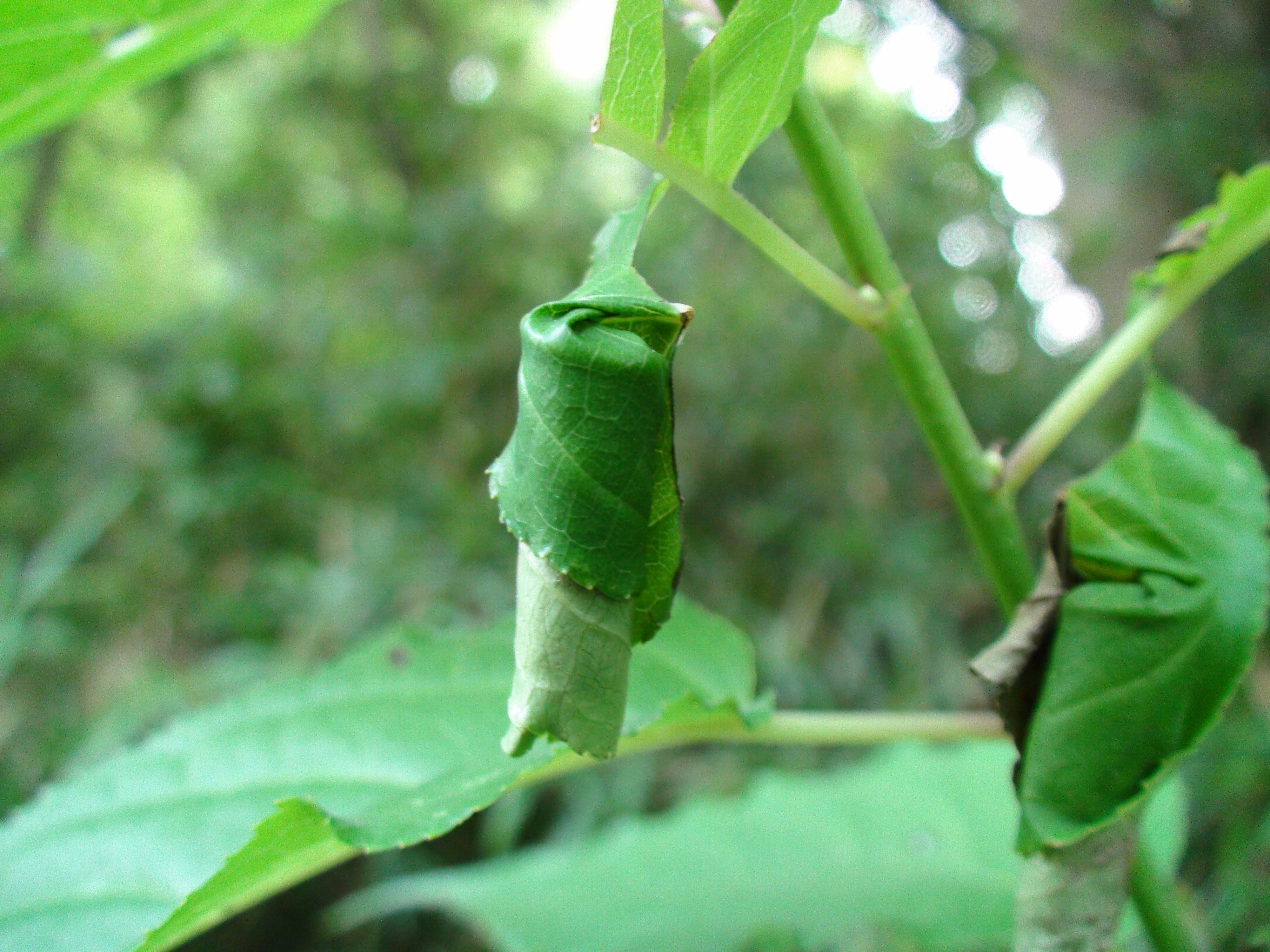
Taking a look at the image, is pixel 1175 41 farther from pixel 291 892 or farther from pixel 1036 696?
pixel 291 892

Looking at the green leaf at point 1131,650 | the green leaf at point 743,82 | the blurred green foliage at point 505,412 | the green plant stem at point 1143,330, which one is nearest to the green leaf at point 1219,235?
the green plant stem at point 1143,330

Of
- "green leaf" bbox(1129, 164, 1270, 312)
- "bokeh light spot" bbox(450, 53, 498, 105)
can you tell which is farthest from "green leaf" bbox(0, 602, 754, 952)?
"bokeh light spot" bbox(450, 53, 498, 105)

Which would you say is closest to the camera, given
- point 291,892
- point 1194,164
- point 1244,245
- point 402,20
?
point 1244,245

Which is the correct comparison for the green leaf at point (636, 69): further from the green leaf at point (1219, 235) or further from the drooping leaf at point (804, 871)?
the drooping leaf at point (804, 871)

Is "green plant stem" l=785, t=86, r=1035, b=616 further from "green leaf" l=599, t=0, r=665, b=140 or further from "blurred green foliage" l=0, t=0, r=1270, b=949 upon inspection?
"blurred green foliage" l=0, t=0, r=1270, b=949

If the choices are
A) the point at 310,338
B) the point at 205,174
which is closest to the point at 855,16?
the point at 310,338

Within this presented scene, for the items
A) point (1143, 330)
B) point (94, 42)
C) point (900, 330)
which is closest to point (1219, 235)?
point (1143, 330)

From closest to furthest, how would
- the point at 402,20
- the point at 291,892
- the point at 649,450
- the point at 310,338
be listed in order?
the point at 649,450 < the point at 291,892 < the point at 310,338 < the point at 402,20
